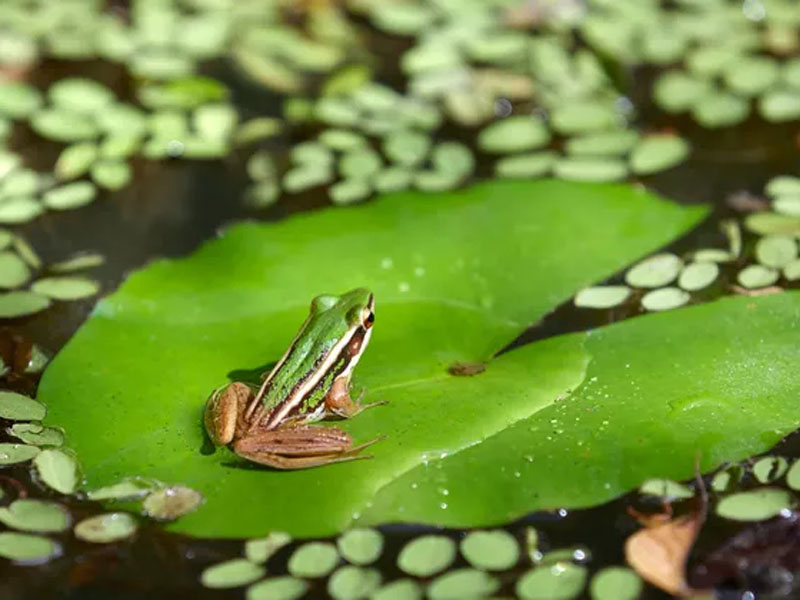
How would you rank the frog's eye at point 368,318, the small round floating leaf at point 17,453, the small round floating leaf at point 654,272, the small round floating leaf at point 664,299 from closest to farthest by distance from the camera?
the small round floating leaf at point 17,453
the frog's eye at point 368,318
the small round floating leaf at point 664,299
the small round floating leaf at point 654,272

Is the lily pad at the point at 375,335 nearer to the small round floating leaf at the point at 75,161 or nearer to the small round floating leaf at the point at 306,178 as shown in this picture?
the small round floating leaf at the point at 306,178

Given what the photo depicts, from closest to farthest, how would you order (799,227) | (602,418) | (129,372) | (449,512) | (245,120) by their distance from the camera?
1. (449,512)
2. (602,418)
3. (129,372)
4. (799,227)
5. (245,120)

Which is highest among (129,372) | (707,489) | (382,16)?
(382,16)

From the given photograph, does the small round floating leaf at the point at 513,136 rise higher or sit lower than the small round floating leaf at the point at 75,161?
lower

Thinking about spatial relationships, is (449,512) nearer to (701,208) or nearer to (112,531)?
(112,531)

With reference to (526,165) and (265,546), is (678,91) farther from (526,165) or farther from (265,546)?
→ (265,546)

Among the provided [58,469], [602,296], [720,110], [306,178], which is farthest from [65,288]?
[720,110]

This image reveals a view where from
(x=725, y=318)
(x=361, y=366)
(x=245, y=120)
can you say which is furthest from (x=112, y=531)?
(x=245, y=120)

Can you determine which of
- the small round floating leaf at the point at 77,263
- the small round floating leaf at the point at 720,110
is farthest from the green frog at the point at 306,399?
the small round floating leaf at the point at 720,110
